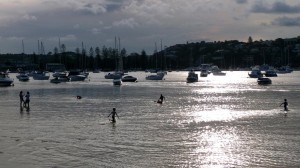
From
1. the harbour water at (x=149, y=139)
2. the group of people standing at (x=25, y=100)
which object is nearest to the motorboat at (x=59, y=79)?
the group of people standing at (x=25, y=100)

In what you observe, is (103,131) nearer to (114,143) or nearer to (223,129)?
(114,143)

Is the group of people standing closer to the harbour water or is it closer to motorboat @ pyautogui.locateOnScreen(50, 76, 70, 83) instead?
the harbour water

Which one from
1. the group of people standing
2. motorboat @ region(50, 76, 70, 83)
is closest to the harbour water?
the group of people standing

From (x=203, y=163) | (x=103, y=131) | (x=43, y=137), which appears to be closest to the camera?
(x=203, y=163)

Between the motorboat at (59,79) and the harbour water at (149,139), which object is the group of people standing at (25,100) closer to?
the harbour water at (149,139)

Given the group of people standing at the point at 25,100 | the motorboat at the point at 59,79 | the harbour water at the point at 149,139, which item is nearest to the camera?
the harbour water at the point at 149,139

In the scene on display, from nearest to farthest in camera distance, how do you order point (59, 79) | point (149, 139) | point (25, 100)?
1. point (149, 139)
2. point (25, 100)
3. point (59, 79)

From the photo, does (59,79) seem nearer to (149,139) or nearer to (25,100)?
(25,100)

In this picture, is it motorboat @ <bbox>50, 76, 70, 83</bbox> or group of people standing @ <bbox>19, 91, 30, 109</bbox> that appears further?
motorboat @ <bbox>50, 76, 70, 83</bbox>

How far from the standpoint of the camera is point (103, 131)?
3725 centimetres

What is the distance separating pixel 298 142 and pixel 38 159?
16215 millimetres

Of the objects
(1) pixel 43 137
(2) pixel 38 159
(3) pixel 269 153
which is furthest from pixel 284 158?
(1) pixel 43 137

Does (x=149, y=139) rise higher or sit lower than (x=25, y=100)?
lower

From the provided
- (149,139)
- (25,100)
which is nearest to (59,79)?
(25,100)
